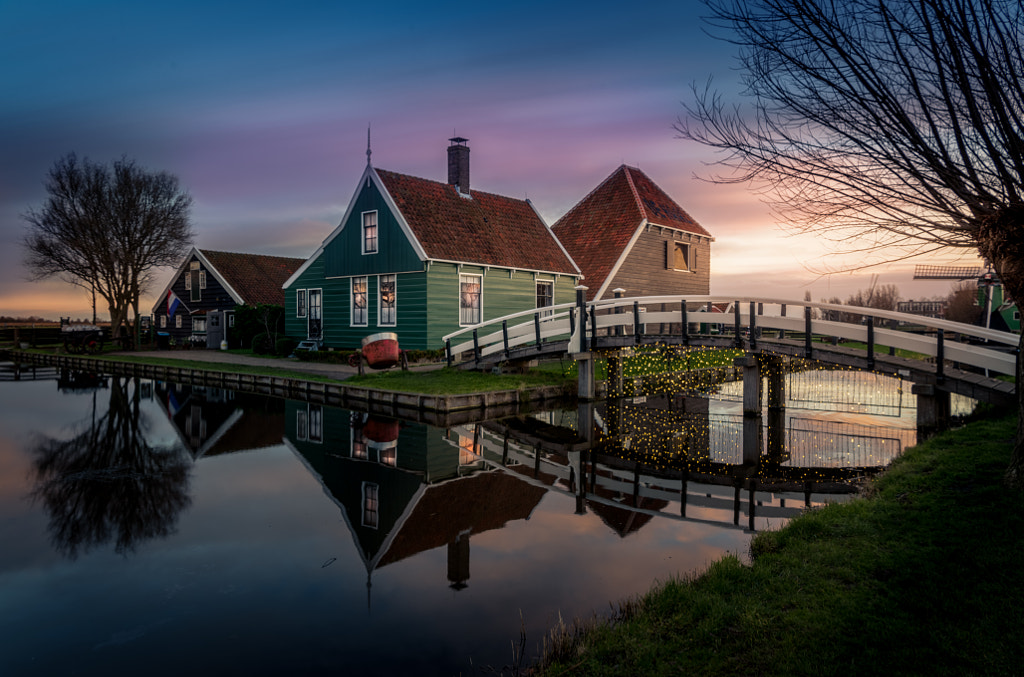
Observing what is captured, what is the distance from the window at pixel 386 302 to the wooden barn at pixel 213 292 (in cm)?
1292

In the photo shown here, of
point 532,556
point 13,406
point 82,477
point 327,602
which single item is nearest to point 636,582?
point 532,556

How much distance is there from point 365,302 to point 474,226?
5.04m

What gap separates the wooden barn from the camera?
35938 millimetres


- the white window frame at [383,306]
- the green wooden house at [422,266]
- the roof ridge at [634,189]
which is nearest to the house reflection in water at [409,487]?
the green wooden house at [422,266]

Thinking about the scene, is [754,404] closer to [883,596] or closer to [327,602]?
[883,596]

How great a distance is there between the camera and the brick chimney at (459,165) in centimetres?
2720

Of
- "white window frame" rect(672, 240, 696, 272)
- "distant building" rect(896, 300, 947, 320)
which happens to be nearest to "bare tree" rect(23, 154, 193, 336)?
"white window frame" rect(672, 240, 696, 272)

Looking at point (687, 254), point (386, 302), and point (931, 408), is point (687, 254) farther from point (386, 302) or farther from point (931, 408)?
point (931, 408)

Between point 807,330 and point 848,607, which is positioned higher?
point 807,330

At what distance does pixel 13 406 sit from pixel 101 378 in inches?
330

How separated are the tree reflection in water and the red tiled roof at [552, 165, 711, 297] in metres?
19.6

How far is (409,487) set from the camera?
9.85 m

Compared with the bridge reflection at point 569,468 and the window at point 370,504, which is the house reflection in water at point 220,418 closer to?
the bridge reflection at point 569,468

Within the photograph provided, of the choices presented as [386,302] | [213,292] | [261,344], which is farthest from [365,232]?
[213,292]
